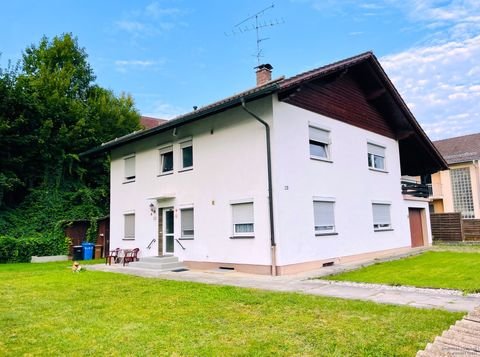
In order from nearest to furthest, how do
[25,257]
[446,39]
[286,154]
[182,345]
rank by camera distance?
[182,345] < [286,154] < [446,39] < [25,257]

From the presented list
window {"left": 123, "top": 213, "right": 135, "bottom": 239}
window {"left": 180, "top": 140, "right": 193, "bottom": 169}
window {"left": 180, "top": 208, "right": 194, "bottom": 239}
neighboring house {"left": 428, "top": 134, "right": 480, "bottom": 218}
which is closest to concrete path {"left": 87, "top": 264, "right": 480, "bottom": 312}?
window {"left": 180, "top": 208, "right": 194, "bottom": 239}

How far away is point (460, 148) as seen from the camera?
33.4m

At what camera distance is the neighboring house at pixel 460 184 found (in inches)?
1195

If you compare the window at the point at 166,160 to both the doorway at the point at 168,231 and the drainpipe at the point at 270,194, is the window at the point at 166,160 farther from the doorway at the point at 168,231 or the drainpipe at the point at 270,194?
the drainpipe at the point at 270,194

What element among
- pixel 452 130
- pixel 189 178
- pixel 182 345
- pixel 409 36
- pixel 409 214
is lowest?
pixel 182 345

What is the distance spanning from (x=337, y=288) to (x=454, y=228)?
1868 centimetres

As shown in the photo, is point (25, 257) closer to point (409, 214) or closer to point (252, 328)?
point (252, 328)

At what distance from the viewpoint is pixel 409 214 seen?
1953 cm

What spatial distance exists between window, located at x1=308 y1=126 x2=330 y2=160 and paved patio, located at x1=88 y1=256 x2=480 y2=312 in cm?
400

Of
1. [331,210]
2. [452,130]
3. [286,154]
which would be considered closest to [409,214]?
[331,210]

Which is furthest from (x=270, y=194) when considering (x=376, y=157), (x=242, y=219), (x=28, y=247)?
(x=28, y=247)

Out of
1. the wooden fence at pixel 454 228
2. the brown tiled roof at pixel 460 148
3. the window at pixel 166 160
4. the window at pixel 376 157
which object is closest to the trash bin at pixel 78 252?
the window at pixel 166 160

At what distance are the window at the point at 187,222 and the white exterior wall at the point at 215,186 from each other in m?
0.23

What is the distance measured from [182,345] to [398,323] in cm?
312
